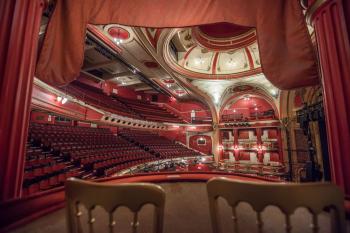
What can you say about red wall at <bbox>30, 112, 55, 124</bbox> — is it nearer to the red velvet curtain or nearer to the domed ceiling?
the domed ceiling

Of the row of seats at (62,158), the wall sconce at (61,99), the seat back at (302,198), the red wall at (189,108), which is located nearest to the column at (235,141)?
the red wall at (189,108)

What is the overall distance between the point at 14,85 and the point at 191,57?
7586 millimetres

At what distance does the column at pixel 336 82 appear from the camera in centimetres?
77

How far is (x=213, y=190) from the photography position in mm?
408

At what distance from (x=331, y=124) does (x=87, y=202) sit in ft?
3.75

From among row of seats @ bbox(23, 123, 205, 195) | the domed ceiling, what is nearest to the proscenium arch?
the domed ceiling

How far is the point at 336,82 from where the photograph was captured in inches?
31.8

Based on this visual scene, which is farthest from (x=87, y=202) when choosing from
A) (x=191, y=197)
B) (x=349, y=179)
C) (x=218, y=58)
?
(x=218, y=58)

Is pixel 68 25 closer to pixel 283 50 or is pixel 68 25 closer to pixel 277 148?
pixel 283 50

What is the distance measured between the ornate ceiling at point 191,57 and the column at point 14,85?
4.08 metres

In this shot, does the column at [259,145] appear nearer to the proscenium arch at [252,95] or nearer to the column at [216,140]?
the proscenium arch at [252,95]

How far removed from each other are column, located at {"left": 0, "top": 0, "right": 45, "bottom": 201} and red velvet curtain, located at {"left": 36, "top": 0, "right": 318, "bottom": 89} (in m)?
0.33

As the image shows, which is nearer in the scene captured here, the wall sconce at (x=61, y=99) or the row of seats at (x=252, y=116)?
the wall sconce at (x=61, y=99)

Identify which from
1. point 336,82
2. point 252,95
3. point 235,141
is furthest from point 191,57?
point 336,82
